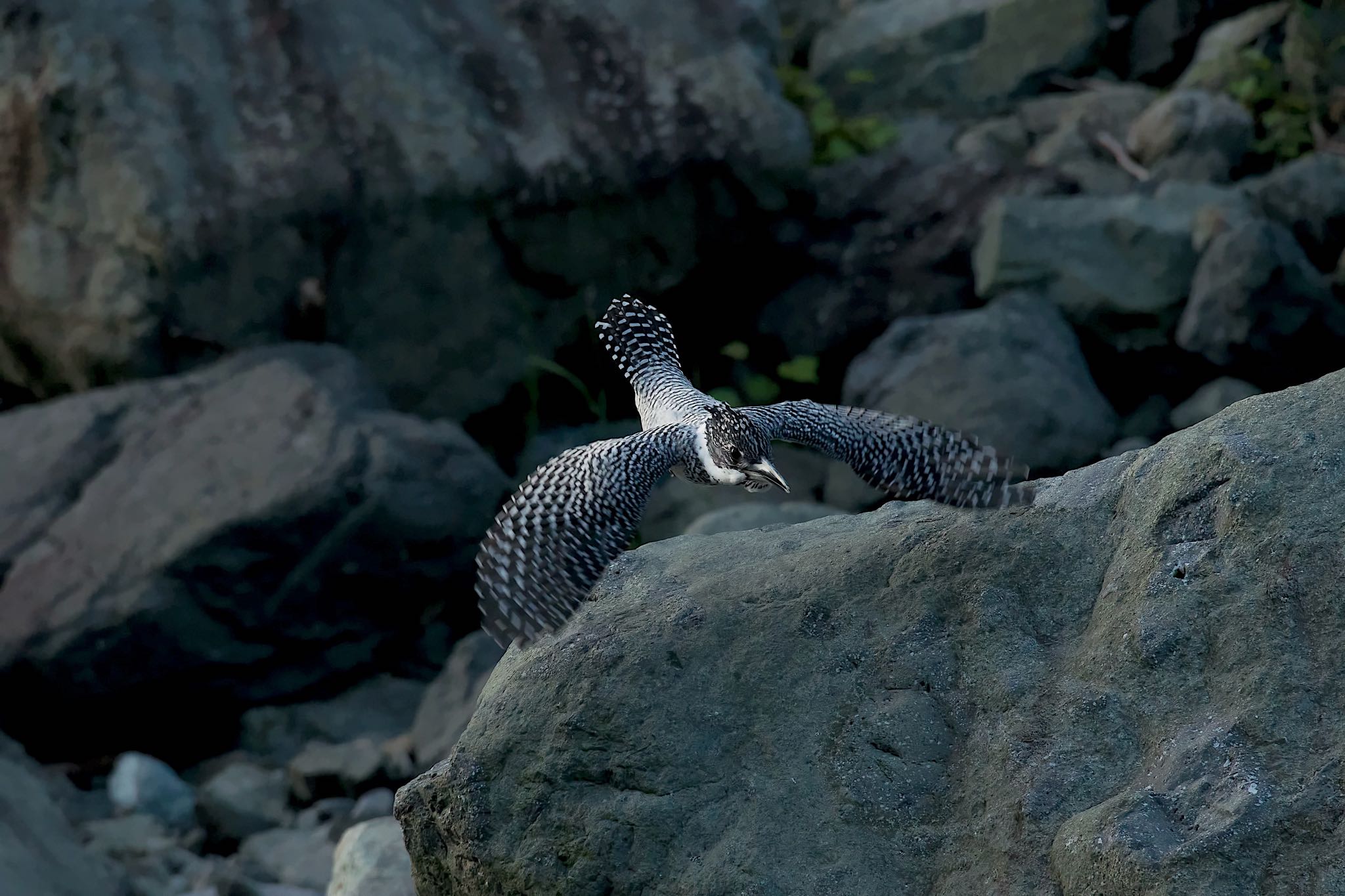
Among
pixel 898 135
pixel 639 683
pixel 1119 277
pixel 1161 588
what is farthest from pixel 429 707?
pixel 898 135

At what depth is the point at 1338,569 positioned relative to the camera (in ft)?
11.3

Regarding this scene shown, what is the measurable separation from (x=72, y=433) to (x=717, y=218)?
3913 mm

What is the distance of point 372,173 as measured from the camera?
798 centimetres

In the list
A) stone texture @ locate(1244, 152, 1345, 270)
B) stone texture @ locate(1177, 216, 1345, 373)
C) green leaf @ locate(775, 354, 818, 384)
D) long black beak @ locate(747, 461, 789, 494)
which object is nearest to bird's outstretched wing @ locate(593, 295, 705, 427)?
long black beak @ locate(747, 461, 789, 494)

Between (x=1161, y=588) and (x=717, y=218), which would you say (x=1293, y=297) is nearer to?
(x=717, y=218)

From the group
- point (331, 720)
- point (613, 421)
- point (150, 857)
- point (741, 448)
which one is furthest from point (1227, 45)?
point (150, 857)

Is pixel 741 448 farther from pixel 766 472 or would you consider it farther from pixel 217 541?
pixel 217 541

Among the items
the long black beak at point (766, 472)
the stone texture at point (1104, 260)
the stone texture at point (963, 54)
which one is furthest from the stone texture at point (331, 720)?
the stone texture at point (963, 54)

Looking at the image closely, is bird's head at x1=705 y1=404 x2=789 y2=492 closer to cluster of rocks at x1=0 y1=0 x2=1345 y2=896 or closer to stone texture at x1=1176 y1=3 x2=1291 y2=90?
cluster of rocks at x1=0 y1=0 x2=1345 y2=896

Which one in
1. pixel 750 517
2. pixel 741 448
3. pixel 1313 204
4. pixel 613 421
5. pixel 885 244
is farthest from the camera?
pixel 885 244

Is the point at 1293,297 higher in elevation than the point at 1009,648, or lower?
lower

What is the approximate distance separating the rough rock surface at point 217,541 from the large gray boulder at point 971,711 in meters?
2.89

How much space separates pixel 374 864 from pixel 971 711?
7.38 ft

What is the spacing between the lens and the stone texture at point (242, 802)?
6262mm
